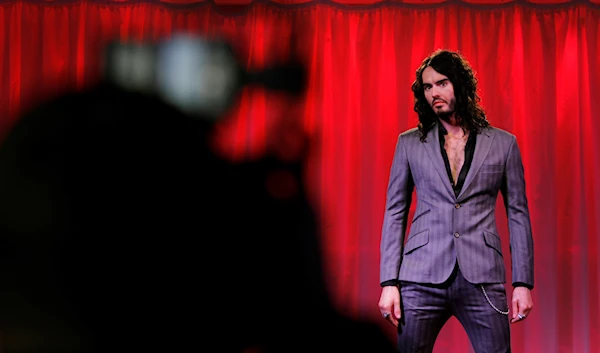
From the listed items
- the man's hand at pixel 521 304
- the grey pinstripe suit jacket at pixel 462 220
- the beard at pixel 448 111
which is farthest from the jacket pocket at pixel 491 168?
the man's hand at pixel 521 304

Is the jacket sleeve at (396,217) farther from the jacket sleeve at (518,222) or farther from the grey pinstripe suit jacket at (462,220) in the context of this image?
the jacket sleeve at (518,222)

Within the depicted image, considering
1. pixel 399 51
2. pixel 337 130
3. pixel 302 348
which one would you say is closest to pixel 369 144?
pixel 337 130

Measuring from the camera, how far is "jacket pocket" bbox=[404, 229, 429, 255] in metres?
1.82

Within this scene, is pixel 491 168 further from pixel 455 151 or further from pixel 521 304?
pixel 521 304

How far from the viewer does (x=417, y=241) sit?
1.84m

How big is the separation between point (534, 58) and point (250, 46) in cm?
147

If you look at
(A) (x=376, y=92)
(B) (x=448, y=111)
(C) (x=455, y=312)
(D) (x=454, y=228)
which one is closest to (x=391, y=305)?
(C) (x=455, y=312)

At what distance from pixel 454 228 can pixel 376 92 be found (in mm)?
1487

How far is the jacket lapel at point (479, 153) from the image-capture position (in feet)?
5.92

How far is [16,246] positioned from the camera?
314cm

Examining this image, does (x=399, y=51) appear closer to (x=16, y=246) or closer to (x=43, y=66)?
(x=43, y=66)

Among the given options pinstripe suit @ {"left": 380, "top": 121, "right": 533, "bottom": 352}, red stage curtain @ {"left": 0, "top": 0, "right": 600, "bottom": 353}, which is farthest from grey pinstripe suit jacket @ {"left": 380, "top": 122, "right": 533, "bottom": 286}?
red stage curtain @ {"left": 0, "top": 0, "right": 600, "bottom": 353}

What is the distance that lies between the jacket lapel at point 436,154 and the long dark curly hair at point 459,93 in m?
0.02

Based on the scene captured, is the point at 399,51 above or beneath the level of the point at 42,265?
above
